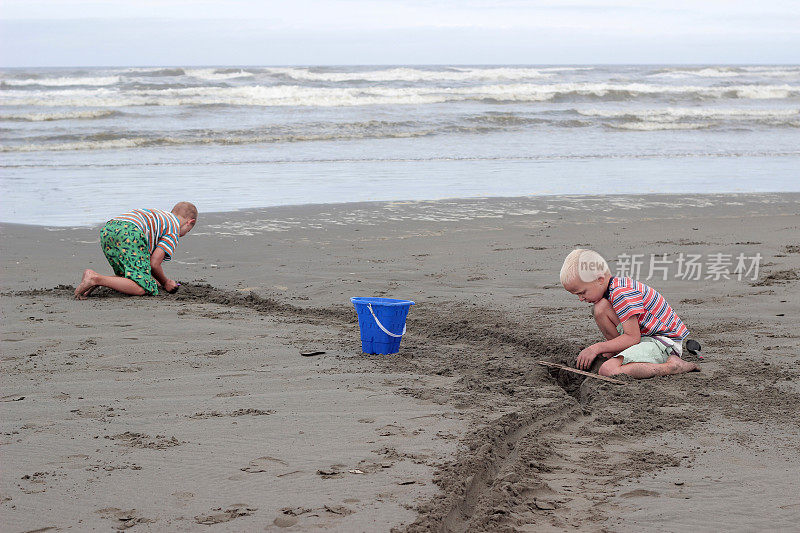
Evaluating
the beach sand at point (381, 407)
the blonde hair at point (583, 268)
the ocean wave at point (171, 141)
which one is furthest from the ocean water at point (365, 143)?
the blonde hair at point (583, 268)

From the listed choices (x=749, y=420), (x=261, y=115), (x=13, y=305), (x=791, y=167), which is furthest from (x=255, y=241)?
(x=261, y=115)

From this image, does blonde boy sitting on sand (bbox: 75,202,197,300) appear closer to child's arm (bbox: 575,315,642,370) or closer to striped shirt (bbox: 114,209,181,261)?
striped shirt (bbox: 114,209,181,261)

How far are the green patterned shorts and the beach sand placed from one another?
9.9 inches

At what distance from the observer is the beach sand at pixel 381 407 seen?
9.78 ft

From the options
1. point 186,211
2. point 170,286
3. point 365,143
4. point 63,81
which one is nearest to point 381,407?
point 170,286

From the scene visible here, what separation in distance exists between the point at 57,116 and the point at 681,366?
23667mm

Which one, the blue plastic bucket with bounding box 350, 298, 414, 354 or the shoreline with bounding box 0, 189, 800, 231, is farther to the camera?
the shoreline with bounding box 0, 189, 800, 231

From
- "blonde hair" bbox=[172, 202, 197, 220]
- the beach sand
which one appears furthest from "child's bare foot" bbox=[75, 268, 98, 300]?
"blonde hair" bbox=[172, 202, 197, 220]

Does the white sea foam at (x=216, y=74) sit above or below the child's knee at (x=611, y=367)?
above

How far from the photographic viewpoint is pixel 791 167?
583 inches

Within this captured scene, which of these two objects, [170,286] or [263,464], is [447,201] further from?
[263,464]

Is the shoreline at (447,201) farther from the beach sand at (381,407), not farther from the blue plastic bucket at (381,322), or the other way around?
the blue plastic bucket at (381,322)

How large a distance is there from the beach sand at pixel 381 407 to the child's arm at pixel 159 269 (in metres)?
0.12

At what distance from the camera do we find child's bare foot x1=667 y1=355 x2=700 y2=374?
452 centimetres
